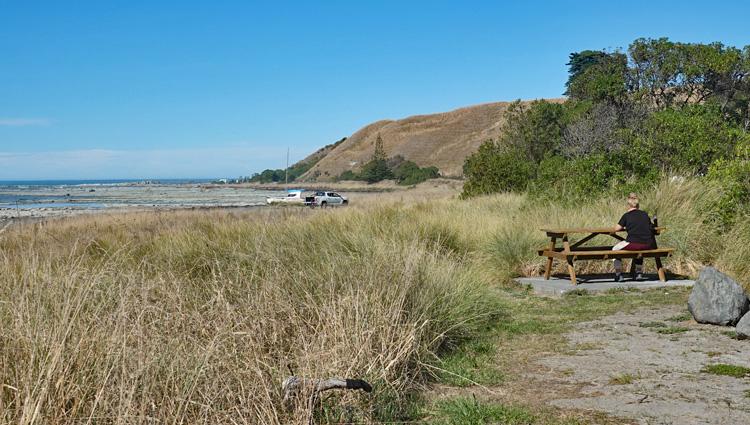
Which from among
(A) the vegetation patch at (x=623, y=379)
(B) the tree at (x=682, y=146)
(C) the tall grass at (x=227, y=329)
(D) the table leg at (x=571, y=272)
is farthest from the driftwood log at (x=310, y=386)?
(B) the tree at (x=682, y=146)

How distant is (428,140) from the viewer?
387ft

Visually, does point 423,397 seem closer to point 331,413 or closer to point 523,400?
point 523,400

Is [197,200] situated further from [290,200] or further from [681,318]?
[681,318]

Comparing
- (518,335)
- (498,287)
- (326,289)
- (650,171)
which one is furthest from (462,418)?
(650,171)

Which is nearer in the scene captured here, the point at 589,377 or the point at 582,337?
the point at 589,377

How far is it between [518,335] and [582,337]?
63 cm

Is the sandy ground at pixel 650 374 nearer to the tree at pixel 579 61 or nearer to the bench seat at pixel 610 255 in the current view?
the bench seat at pixel 610 255

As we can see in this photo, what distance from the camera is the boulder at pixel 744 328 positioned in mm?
6375

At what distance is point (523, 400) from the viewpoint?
505 cm

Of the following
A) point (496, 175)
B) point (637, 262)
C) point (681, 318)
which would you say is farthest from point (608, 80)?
point (681, 318)

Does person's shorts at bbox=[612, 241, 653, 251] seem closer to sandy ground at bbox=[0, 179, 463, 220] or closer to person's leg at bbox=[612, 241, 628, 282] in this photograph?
person's leg at bbox=[612, 241, 628, 282]

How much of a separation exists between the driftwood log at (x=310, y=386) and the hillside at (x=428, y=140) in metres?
90.8

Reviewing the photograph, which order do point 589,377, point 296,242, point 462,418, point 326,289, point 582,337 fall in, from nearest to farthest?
point 462,418
point 589,377
point 326,289
point 582,337
point 296,242

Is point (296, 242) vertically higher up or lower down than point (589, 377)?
higher up
